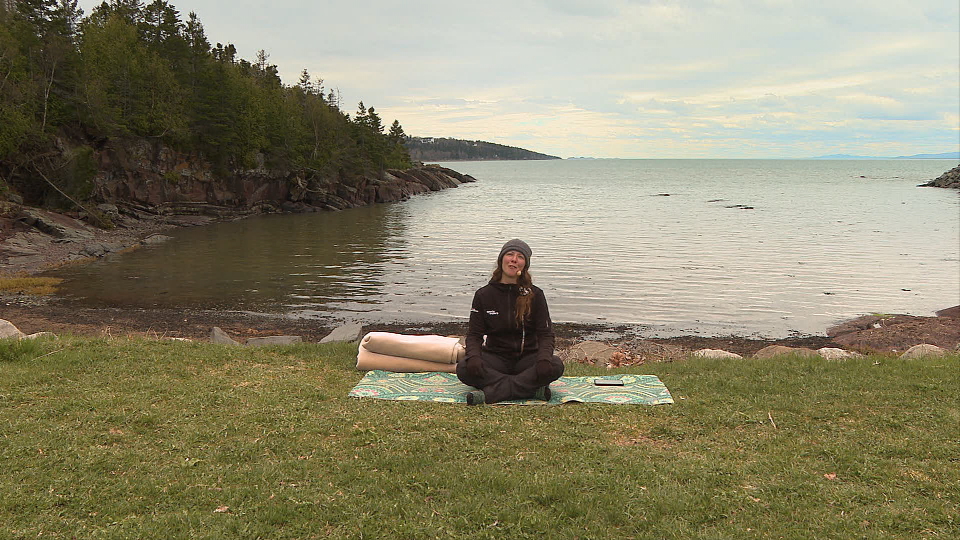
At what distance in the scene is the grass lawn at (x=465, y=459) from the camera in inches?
211

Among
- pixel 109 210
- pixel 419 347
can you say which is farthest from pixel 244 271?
pixel 109 210

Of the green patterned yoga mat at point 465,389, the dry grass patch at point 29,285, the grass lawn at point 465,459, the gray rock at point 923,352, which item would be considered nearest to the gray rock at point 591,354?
the green patterned yoga mat at point 465,389

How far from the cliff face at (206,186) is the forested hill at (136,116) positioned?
15 cm

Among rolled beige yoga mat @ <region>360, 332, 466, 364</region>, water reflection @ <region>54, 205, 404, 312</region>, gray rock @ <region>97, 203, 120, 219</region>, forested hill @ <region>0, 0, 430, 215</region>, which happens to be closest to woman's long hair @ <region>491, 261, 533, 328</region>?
rolled beige yoga mat @ <region>360, 332, 466, 364</region>

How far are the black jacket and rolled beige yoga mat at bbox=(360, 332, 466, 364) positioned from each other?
110cm

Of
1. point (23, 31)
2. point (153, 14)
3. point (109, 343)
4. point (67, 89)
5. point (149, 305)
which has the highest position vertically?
point (153, 14)

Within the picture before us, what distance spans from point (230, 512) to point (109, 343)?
736 centimetres

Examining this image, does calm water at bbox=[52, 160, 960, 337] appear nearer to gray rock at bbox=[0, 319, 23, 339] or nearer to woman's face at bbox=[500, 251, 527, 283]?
gray rock at bbox=[0, 319, 23, 339]

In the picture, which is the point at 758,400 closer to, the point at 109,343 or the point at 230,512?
the point at 230,512

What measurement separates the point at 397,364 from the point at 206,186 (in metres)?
60.5

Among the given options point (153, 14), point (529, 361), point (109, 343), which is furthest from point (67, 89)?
point (529, 361)

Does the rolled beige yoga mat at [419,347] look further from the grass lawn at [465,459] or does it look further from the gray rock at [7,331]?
the gray rock at [7,331]

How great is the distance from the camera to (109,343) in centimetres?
1139

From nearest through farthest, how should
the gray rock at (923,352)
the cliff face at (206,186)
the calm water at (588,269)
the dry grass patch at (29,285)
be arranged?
the gray rock at (923,352)
the calm water at (588,269)
the dry grass patch at (29,285)
the cliff face at (206,186)
